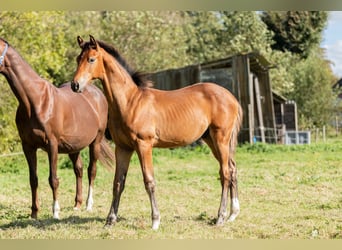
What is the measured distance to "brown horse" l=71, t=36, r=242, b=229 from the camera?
4.12 metres

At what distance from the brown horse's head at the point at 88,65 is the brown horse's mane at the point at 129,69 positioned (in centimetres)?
15

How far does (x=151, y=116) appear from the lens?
4.23m

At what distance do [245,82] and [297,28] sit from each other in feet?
22.7

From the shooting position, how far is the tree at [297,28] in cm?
1830

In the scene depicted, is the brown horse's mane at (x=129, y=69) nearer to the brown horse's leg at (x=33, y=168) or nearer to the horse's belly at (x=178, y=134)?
the horse's belly at (x=178, y=134)

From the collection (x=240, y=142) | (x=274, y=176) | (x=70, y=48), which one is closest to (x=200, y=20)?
(x=70, y=48)

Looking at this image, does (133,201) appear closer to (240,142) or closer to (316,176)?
(316,176)

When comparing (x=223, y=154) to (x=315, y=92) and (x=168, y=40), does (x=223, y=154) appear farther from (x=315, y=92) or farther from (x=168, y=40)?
(x=168, y=40)

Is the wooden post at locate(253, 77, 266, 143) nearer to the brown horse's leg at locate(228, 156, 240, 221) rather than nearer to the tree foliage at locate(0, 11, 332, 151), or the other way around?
the tree foliage at locate(0, 11, 332, 151)

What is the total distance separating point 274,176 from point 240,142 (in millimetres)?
5891

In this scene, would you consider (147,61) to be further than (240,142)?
Yes

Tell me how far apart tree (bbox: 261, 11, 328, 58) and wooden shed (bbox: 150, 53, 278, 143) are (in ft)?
13.6

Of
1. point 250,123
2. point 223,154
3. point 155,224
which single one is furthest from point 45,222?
point 250,123
